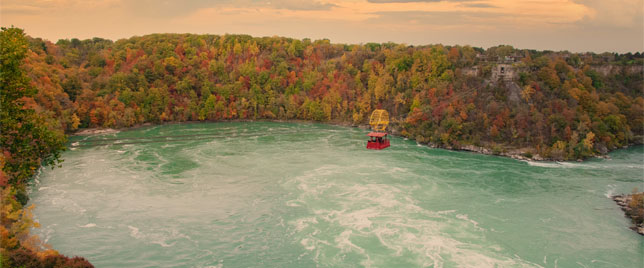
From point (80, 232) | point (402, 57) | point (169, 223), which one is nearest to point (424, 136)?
point (402, 57)

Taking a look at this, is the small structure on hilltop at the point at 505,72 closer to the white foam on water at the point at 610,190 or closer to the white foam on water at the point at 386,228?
the white foam on water at the point at 610,190

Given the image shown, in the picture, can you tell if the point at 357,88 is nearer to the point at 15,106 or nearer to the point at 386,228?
the point at 386,228

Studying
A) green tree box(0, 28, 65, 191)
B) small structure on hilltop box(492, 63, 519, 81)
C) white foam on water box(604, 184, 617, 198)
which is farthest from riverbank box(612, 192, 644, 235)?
green tree box(0, 28, 65, 191)

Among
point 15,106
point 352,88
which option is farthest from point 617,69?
point 15,106

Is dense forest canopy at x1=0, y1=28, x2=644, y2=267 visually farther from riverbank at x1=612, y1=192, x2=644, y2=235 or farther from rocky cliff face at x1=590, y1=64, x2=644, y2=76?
riverbank at x1=612, y1=192, x2=644, y2=235

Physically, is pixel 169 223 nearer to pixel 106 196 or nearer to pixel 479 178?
pixel 106 196

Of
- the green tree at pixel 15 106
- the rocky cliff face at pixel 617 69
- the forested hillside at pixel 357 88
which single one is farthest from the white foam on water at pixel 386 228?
the rocky cliff face at pixel 617 69
